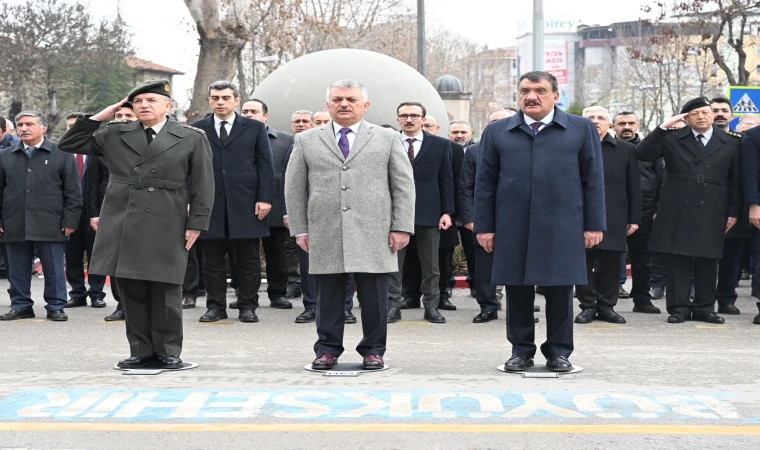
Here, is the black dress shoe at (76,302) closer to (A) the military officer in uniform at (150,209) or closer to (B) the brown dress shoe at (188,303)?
(B) the brown dress shoe at (188,303)

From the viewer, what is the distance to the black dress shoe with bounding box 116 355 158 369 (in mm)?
8211

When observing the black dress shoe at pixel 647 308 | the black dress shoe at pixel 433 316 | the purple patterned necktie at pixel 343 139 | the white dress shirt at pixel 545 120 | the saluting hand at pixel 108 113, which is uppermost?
the saluting hand at pixel 108 113

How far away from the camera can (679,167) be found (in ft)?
36.2

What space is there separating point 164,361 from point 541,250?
8.74 ft

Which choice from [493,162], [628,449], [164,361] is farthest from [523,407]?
[164,361]

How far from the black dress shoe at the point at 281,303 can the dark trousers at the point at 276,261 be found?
42mm

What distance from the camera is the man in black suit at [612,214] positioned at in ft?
36.1

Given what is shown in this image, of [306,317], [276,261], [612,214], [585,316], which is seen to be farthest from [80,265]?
[612,214]

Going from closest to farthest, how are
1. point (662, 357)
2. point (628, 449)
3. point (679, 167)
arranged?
1. point (628, 449)
2. point (662, 357)
3. point (679, 167)

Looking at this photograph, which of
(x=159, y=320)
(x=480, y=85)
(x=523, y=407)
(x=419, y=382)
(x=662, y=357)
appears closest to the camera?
(x=523, y=407)

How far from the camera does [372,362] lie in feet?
26.6

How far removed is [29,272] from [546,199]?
5.80 meters

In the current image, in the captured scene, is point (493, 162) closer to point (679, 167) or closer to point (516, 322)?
point (516, 322)

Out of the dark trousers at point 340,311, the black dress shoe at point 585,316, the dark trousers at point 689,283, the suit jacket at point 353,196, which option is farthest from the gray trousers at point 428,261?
the suit jacket at point 353,196
